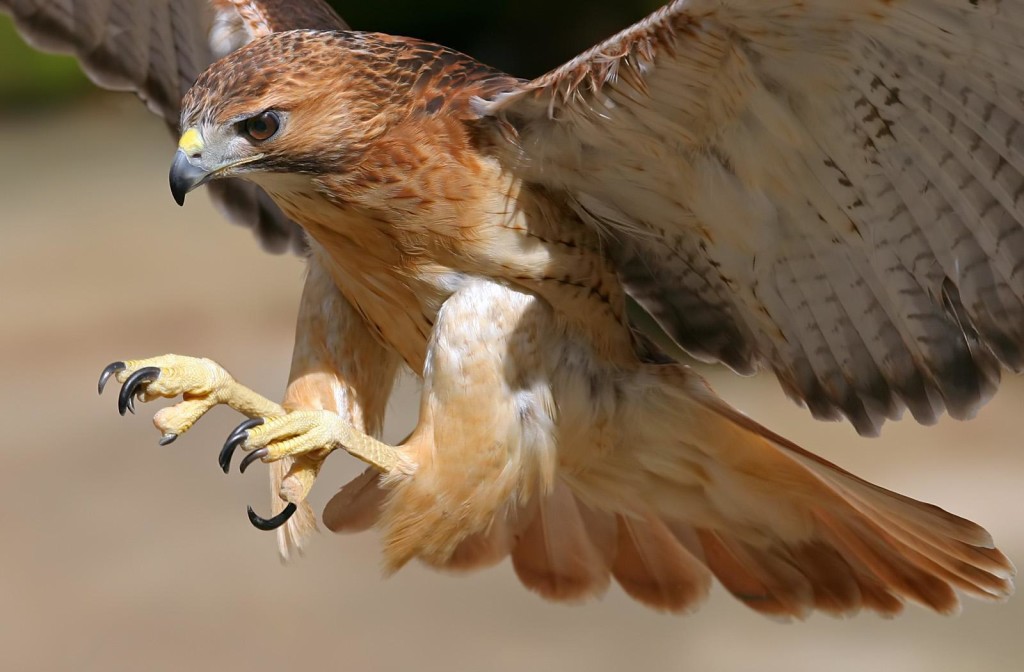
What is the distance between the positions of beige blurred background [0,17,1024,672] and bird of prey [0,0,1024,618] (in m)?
1.23

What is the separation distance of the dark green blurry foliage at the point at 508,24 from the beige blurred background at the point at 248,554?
164 cm

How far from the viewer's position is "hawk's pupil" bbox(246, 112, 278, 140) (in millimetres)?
2475

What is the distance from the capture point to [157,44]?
11.6 feet

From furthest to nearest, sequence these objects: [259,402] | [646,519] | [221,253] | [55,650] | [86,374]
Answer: [221,253]
[86,374]
[55,650]
[646,519]
[259,402]

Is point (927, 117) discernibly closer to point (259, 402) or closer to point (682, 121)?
point (682, 121)

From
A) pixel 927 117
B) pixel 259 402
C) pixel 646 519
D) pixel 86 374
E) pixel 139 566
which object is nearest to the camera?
pixel 927 117

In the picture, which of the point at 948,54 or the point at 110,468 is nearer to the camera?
the point at 948,54

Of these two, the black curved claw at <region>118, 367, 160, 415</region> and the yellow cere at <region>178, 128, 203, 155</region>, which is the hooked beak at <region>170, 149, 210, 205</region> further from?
the black curved claw at <region>118, 367, 160, 415</region>

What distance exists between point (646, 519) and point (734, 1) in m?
1.59

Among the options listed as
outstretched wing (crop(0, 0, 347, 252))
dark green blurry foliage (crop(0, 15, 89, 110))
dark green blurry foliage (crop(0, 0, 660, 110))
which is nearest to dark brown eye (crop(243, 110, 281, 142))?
outstretched wing (crop(0, 0, 347, 252))

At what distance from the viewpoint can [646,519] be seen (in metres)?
3.40

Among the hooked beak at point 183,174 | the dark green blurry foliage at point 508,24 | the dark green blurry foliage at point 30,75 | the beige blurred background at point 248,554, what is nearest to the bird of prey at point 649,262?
the hooked beak at point 183,174

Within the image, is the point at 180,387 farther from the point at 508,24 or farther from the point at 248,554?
the point at 508,24

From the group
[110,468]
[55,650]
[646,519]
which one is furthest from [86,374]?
[646,519]
